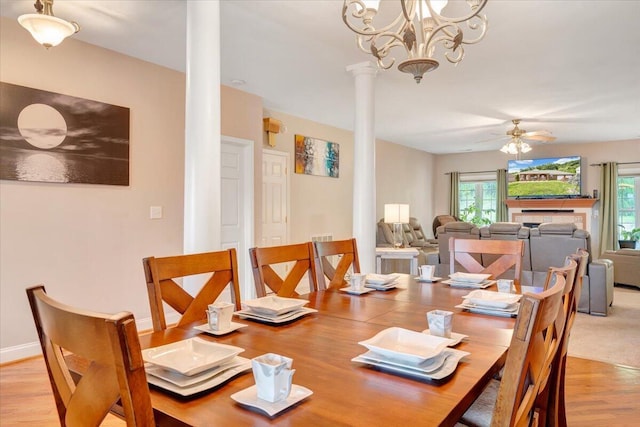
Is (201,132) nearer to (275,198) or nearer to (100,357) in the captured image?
(100,357)

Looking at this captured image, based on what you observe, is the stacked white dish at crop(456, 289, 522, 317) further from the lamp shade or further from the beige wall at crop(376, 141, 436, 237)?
the beige wall at crop(376, 141, 436, 237)

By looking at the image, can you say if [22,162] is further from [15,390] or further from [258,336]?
[258,336]

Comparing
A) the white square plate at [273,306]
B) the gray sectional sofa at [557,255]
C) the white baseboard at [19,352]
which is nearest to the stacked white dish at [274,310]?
the white square plate at [273,306]

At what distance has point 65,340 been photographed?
735 millimetres

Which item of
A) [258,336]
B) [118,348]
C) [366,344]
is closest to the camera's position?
[118,348]

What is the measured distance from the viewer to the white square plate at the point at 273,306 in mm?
→ 1458

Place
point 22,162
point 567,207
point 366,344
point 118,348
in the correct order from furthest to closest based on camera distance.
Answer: point 567,207, point 22,162, point 366,344, point 118,348

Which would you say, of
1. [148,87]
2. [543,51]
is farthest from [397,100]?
[148,87]

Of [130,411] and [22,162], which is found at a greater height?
[22,162]

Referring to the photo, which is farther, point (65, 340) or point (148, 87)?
point (148, 87)

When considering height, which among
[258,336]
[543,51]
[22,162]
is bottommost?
[258,336]

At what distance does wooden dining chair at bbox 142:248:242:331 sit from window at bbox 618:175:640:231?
898 cm

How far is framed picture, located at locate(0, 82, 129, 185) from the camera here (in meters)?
2.93

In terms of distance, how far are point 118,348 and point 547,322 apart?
0.81 metres
